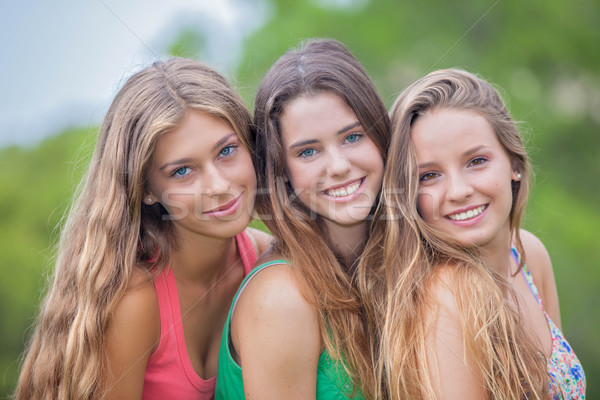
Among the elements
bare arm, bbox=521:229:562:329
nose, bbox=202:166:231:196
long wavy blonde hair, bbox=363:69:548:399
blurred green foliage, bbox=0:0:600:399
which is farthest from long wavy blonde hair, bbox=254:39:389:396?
blurred green foliage, bbox=0:0:600:399

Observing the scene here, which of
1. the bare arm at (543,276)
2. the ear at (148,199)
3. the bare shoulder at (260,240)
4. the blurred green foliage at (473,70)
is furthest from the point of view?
the blurred green foliage at (473,70)

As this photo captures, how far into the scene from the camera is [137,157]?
2.71 m

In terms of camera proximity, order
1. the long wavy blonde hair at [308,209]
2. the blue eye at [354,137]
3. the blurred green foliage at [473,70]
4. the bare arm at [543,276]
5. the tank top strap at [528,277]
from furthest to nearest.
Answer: the blurred green foliage at [473,70]
the bare arm at [543,276]
the tank top strap at [528,277]
the blue eye at [354,137]
the long wavy blonde hair at [308,209]

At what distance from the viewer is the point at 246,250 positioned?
11.1ft

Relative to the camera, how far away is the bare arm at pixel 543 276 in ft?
10.6

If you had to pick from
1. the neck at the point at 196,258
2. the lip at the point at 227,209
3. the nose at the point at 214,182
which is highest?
the nose at the point at 214,182

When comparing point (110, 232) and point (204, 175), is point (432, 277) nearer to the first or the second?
point (204, 175)

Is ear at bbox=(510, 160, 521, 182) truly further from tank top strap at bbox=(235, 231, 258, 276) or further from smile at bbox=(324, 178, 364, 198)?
tank top strap at bbox=(235, 231, 258, 276)

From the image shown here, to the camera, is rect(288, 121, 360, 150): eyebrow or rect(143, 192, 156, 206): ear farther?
rect(143, 192, 156, 206): ear

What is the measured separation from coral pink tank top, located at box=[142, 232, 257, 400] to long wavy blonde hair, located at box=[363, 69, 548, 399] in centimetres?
99

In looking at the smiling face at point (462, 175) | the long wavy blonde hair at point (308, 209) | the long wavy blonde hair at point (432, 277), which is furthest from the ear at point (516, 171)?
the long wavy blonde hair at point (308, 209)

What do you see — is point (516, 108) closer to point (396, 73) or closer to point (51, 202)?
point (396, 73)

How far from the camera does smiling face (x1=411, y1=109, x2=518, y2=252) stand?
8.45ft

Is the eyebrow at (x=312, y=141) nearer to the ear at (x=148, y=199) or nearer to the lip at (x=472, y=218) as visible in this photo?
the lip at (x=472, y=218)
